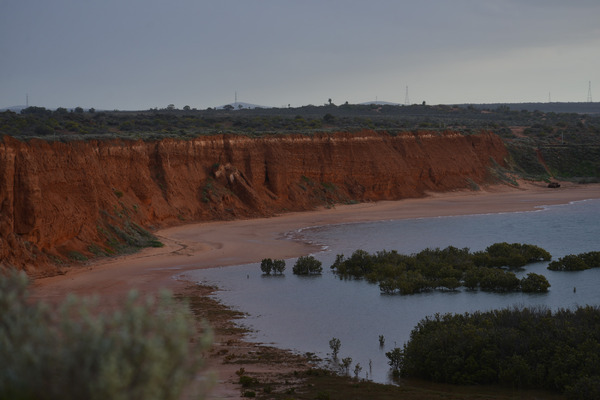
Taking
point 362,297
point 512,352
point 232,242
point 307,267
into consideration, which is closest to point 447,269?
point 362,297

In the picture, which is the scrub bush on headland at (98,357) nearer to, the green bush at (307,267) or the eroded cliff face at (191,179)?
the eroded cliff face at (191,179)

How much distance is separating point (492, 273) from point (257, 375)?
37.4 feet

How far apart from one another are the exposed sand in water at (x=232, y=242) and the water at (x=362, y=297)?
140 cm

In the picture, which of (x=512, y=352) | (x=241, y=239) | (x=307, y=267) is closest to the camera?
(x=512, y=352)

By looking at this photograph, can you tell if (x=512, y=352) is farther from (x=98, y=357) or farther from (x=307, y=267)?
(x=307, y=267)

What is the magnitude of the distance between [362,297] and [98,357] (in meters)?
16.2

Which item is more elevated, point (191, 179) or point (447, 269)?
point (191, 179)

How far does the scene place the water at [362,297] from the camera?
15.8m

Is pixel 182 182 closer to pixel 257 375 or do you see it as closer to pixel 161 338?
pixel 257 375

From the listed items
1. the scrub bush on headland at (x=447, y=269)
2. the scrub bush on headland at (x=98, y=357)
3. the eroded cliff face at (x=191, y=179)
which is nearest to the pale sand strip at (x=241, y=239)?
the eroded cliff face at (x=191, y=179)

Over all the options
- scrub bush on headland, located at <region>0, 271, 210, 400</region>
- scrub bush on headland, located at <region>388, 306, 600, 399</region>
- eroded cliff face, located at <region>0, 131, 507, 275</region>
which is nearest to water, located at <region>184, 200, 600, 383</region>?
scrub bush on headland, located at <region>388, 306, 600, 399</region>

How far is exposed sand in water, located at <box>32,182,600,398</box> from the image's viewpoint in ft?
65.2

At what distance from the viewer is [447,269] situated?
900 inches

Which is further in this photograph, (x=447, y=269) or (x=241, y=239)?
(x=241, y=239)
